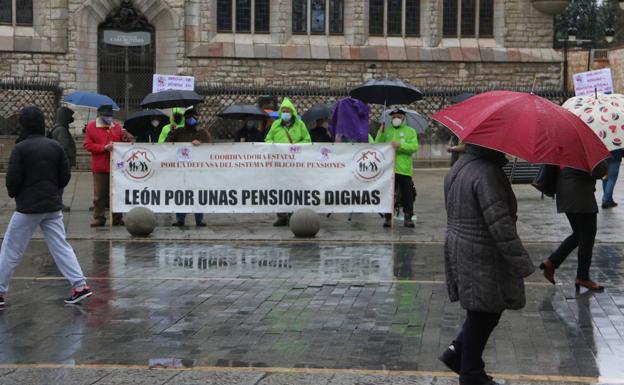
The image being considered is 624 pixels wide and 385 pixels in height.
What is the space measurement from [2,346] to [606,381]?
4.18m

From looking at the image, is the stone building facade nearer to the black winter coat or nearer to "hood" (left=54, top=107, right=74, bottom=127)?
"hood" (left=54, top=107, right=74, bottom=127)

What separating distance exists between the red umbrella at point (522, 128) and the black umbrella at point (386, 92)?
9.48m

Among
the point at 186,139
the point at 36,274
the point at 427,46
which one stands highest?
the point at 427,46

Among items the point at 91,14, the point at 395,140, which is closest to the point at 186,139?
the point at 395,140

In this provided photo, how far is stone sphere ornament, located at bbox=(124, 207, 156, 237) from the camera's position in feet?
43.2

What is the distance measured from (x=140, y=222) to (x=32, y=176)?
4.91 m

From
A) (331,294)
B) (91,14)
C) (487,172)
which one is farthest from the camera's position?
(91,14)

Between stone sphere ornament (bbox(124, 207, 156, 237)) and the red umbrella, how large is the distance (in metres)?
8.31

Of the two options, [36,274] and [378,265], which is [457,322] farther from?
[36,274]

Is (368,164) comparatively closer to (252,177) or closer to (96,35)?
(252,177)

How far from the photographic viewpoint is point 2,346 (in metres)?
6.80

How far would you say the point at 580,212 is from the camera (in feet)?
28.8

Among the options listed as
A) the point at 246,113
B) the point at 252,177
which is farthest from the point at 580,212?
the point at 246,113

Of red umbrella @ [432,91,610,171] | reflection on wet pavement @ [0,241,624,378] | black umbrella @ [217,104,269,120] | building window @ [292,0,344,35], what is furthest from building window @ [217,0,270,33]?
red umbrella @ [432,91,610,171]
